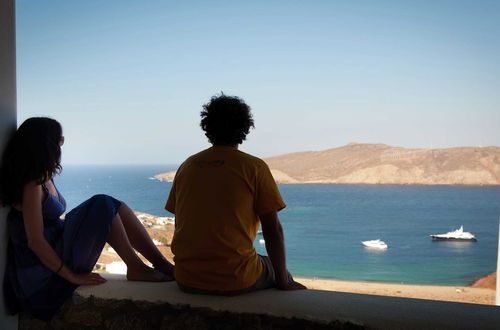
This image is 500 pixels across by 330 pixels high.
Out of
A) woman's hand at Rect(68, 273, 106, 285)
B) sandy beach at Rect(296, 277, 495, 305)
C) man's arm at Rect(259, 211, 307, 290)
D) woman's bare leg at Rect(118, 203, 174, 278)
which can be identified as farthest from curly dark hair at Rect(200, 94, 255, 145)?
sandy beach at Rect(296, 277, 495, 305)

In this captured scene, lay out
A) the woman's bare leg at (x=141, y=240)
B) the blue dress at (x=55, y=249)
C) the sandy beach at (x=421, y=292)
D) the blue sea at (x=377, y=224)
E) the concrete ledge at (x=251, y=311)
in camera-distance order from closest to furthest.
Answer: the concrete ledge at (x=251, y=311)
the blue dress at (x=55, y=249)
the woman's bare leg at (x=141, y=240)
the sandy beach at (x=421, y=292)
the blue sea at (x=377, y=224)

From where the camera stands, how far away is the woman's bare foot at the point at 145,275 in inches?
75.2

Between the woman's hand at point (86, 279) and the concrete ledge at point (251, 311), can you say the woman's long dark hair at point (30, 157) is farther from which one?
the concrete ledge at point (251, 311)

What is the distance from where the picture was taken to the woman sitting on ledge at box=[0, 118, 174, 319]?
1.72 m

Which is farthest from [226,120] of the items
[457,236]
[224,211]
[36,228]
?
[457,236]

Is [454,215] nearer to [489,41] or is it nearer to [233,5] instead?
[489,41]

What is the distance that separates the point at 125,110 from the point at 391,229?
41.2 m

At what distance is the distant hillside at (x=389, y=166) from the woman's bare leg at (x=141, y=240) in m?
44.2

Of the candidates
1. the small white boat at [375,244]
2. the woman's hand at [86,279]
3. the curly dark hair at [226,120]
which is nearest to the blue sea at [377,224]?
the small white boat at [375,244]

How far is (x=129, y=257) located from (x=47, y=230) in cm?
32

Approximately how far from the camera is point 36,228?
171 cm

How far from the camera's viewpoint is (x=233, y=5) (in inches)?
2470

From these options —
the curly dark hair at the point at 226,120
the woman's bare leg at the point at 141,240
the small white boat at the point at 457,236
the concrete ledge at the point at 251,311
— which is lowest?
the small white boat at the point at 457,236

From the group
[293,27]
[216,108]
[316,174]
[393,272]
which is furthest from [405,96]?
[216,108]
